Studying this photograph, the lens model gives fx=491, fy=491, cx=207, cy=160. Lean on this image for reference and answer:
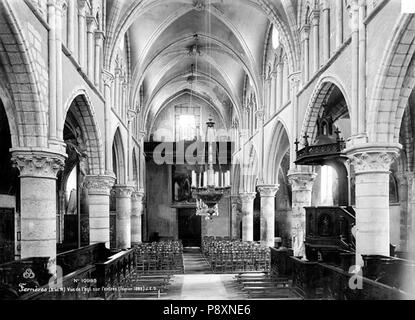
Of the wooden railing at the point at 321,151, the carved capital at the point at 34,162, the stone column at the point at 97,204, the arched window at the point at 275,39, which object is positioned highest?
the arched window at the point at 275,39

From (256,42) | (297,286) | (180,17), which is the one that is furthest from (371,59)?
(180,17)

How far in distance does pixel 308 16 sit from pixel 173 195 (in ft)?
75.4

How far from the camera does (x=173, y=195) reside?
38.0 meters

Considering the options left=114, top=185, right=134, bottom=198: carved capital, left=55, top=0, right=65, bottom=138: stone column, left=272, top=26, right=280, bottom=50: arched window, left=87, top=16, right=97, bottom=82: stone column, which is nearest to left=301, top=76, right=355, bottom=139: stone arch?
left=272, top=26, right=280, bottom=50: arched window

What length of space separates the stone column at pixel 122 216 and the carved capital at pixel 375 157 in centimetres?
1449

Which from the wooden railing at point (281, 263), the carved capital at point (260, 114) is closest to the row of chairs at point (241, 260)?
the wooden railing at point (281, 263)

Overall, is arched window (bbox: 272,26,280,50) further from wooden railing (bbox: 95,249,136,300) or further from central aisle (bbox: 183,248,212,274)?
wooden railing (bbox: 95,249,136,300)

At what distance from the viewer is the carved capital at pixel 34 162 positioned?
1034 centimetres

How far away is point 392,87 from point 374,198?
2532 millimetres

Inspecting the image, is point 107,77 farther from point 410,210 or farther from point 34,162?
point 410,210

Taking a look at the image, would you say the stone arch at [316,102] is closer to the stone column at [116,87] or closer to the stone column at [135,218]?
the stone column at [116,87]

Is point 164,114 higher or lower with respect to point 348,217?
higher
